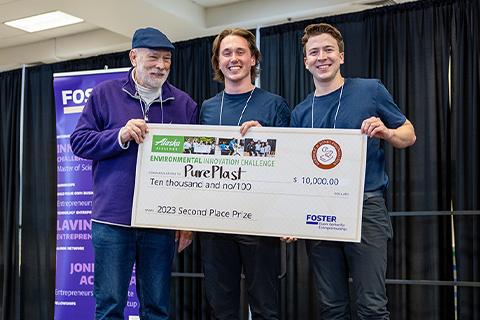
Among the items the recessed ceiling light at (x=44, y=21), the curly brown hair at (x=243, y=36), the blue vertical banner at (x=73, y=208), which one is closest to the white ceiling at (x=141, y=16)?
the recessed ceiling light at (x=44, y=21)

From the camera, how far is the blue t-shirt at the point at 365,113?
1.86m

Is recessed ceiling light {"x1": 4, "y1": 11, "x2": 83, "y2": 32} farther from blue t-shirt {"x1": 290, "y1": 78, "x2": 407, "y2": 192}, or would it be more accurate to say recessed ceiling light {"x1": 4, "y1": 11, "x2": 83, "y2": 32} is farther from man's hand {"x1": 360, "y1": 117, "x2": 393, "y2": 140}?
man's hand {"x1": 360, "y1": 117, "x2": 393, "y2": 140}

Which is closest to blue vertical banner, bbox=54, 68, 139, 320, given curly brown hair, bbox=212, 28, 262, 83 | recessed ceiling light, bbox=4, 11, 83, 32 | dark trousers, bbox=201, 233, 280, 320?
recessed ceiling light, bbox=4, 11, 83, 32

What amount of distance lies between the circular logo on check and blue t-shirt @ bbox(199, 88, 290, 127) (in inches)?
10.1

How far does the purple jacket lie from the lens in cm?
193

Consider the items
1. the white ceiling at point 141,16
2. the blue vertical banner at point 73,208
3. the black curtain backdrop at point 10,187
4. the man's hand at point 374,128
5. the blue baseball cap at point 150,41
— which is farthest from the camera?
the black curtain backdrop at point 10,187

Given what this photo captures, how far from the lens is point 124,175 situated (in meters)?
1.98

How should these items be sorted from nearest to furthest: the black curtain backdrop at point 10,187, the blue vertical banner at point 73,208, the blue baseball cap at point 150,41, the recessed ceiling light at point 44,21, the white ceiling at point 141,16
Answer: the blue baseball cap at point 150,41 < the blue vertical banner at point 73,208 < the white ceiling at point 141,16 < the recessed ceiling light at point 44,21 < the black curtain backdrop at point 10,187

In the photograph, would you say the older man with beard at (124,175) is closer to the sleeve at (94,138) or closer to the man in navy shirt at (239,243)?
the sleeve at (94,138)

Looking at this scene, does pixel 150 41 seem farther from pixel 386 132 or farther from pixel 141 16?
pixel 141 16

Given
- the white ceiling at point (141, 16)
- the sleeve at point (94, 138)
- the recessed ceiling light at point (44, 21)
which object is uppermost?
the recessed ceiling light at point (44, 21)

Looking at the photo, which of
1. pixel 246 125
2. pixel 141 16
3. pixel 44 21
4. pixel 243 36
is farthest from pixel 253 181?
pixel 44 21

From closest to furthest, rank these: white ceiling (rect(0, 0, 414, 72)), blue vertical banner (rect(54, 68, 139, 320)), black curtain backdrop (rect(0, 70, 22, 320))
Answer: blue vertical banner (rect(54, 68, 139, 320))
white ceiling (rect(0, 0, 414, 72))
black curtain backdrop (rect(0, 70, 22, 320))

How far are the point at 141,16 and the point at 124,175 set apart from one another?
9.41 feet
